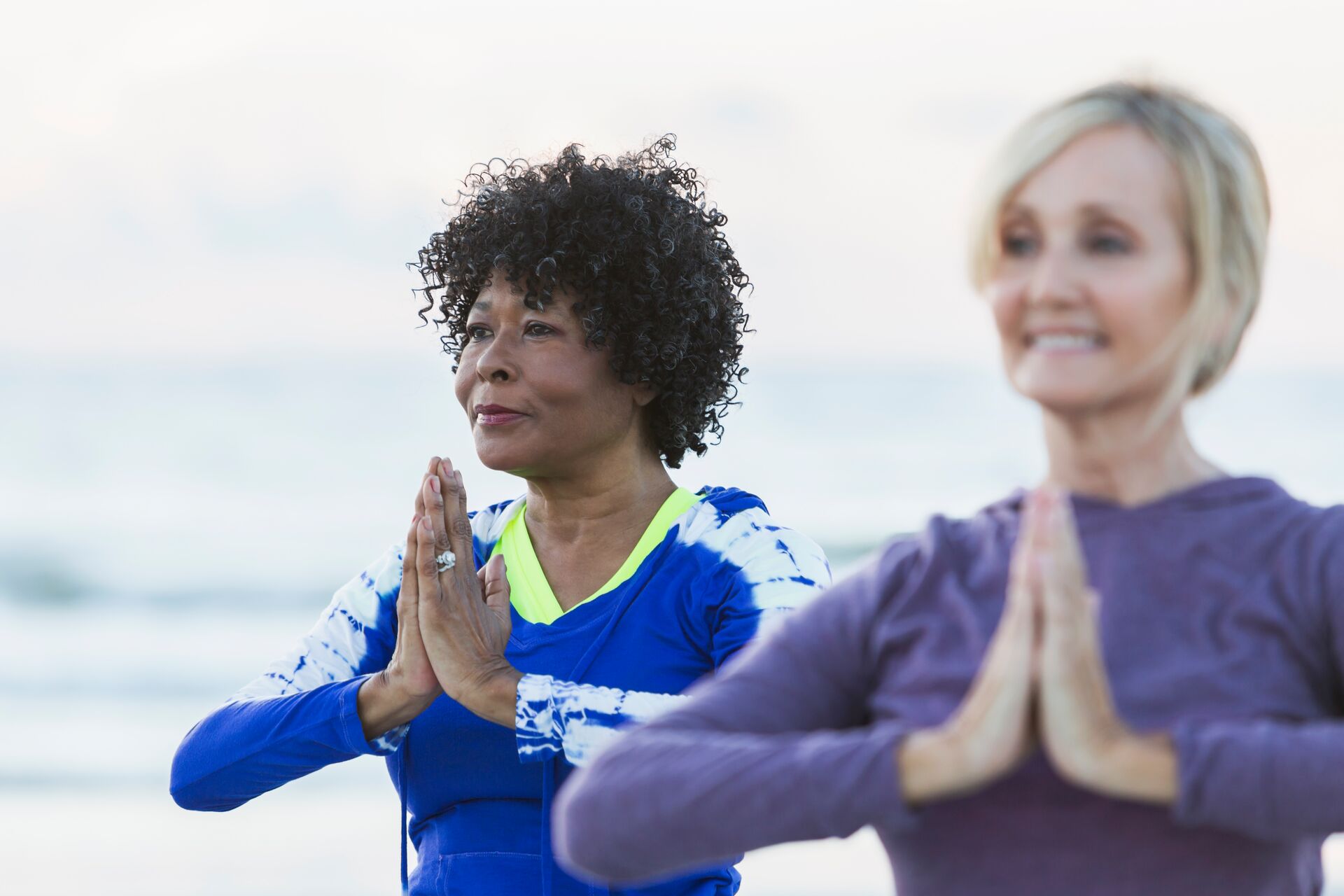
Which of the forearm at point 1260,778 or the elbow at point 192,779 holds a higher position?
the elbow at point 192,779

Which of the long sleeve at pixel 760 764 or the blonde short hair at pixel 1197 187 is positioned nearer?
the long sleeve at pixel 760 764

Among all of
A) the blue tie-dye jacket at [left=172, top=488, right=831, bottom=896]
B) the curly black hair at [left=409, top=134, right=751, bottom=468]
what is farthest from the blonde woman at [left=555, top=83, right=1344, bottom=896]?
the curly black hair at [left=409, top=134, right=751, bottom=468]

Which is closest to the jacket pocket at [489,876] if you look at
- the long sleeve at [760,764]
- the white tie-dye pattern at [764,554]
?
the white tie-dye pattern at [764,554]

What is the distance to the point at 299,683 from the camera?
302 cm

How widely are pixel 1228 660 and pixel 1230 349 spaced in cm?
31

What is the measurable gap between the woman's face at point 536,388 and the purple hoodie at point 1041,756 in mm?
1467

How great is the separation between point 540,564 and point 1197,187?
5.88 ft

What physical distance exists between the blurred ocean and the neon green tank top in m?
2.95

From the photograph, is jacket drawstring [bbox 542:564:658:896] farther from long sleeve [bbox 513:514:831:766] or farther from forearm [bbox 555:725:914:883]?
forearm [bbox 555:725:914:883]

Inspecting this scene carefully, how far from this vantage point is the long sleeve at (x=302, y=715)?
284 centimetres

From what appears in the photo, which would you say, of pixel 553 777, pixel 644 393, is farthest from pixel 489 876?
pixel 644 393

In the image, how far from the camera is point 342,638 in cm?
308

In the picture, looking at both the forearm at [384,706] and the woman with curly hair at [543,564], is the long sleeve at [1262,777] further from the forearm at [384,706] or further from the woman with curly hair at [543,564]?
the forearm at [384,706]

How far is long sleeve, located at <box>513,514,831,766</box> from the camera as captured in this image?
268 centimetres
